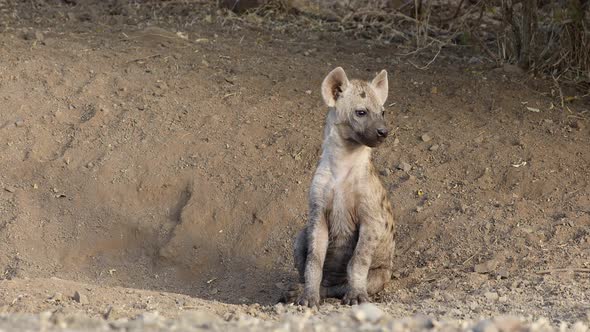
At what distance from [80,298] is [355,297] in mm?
1763

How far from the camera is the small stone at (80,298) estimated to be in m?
6.27

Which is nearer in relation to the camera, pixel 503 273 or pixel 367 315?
pixel 367 315

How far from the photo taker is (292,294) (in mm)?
7016

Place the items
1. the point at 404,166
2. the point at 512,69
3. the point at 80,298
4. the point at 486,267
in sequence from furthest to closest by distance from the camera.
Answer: the point at 512,69 < the point at 404,166 < the point at 486,267 < the point at 80,298

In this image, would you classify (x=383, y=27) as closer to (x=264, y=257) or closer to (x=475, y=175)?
(x=475, y=175)

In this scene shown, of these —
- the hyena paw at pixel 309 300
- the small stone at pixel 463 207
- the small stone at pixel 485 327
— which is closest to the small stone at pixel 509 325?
the small stone at pixel 485 327

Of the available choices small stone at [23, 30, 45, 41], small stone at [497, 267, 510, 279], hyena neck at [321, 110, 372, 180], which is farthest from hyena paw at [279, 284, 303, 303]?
small stone at [23, 30, 45, 41]

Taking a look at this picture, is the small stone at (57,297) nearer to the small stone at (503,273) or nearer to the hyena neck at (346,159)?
the hyena neck at (346,159)

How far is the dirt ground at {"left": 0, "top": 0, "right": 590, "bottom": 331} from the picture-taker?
24.6 ft

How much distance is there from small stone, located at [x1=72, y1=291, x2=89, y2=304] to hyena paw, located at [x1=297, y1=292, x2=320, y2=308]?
137 cm

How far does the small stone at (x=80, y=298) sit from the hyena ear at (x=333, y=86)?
2041 millimetres

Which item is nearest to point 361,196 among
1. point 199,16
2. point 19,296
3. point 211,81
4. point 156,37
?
point 19,296

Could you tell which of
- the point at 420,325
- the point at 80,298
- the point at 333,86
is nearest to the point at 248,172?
the point at 333,86

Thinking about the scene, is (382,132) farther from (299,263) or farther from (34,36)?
(34,36)
